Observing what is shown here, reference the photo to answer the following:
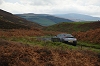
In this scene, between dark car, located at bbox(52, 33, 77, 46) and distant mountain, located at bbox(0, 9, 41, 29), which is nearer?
dark car, located at bbox(52, 33, 77, 46)

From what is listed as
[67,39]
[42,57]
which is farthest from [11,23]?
[42,57]

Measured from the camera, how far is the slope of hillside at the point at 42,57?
18891 millimetres

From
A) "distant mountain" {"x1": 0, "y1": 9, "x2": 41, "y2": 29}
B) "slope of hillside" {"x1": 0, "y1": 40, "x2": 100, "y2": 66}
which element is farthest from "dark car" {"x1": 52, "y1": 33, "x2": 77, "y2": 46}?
"distant mountain" {"x1": 0, "y1": 9, "x2": 41, "y2": 29}

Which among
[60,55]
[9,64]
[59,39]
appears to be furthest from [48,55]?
[59,39]

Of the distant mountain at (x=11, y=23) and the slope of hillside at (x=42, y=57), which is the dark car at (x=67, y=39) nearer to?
the slope of hillside at (x=42, y=57)

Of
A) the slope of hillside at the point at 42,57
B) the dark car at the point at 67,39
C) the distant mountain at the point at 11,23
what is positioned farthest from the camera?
the distant mountain at the point at 11,23

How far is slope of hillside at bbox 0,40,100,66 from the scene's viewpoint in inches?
744

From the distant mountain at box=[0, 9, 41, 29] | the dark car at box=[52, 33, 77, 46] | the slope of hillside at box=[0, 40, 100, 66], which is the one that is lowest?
the distant mountain at box=[0, 9, 41, 29]

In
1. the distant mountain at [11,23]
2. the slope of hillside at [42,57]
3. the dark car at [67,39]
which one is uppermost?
the slope of hillside at [42,57]

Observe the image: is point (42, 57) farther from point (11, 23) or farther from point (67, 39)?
point (11, 23)

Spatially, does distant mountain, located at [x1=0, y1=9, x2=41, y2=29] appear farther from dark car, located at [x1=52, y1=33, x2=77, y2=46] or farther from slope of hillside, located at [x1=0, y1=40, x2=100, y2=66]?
slope of hillside, located at [x1=0, y1=40, x2=100, y2=66]

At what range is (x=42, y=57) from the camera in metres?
20.4

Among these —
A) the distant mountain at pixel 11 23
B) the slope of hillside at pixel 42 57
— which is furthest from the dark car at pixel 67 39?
the distant mountain at pixel 11 23

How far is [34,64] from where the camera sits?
18688 millimetres
